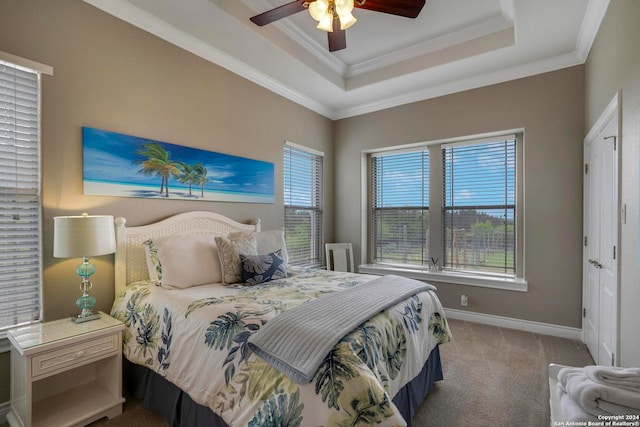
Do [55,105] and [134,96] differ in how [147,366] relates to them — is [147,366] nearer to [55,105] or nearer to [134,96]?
[55,105]

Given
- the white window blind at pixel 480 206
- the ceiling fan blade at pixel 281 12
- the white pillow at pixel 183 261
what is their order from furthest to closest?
the white window blind at pixel 480 206
the white pillow at pixel 183 261
the ceiling fan blade at pixel 281 12

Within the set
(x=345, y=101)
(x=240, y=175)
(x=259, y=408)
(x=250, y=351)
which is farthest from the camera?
(x=345, y=101)

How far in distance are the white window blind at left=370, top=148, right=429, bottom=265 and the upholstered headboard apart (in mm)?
2582

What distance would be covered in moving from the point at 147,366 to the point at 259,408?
42.2 inches

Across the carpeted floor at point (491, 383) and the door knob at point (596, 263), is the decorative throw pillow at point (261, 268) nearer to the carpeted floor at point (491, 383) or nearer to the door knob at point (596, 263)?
the carpeted floor at point (491, 383)

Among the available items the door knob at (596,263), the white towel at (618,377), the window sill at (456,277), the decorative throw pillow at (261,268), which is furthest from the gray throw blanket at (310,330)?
the window sill at (456,277)

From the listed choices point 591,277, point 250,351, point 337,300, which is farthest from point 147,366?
point 591,277

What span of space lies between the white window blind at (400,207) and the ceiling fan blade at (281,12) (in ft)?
8.89

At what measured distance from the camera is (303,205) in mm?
4391

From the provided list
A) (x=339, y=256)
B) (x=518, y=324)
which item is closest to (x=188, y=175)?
(x=339, y=256)

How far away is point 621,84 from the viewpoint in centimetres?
200

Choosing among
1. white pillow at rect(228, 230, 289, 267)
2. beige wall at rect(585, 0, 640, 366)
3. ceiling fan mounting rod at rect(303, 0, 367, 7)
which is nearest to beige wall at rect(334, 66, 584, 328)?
beige wall at rect(585, 0, 640, 366)

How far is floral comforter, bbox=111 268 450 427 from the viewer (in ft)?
4.04

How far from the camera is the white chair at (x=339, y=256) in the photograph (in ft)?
14.6
